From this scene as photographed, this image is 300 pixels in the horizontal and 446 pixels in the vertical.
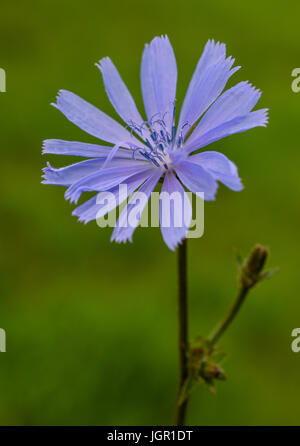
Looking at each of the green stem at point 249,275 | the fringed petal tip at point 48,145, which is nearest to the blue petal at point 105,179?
the fringed petal tip at point 48,145

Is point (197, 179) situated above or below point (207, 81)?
below

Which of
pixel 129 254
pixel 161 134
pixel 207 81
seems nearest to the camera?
pixel 207 81

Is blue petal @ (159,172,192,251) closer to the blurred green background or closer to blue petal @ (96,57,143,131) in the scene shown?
blue petal @ (96,57,143,131)

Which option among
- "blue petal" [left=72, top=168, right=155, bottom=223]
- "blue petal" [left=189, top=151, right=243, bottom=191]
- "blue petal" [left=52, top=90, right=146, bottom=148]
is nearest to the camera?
"blue petal" [left=189, top=151, right=243, bottom=191]

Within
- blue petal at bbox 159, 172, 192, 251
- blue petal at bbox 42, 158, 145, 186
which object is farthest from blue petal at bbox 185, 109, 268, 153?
blue petal at bbox 42, 158, 145, 186

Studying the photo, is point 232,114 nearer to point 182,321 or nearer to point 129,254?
point 182,321

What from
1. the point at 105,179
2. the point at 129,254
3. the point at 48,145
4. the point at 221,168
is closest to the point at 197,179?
the point at 221,168
